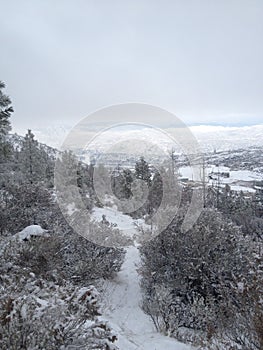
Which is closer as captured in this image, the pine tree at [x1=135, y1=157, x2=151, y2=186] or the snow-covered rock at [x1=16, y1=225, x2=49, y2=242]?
the snow-covered rock at [x1=16, y1=225, x2=49, y2=242]

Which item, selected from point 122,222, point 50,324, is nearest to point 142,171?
point 122,222

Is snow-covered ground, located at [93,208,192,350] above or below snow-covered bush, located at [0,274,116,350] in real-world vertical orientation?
below

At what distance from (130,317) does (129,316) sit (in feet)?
0.22

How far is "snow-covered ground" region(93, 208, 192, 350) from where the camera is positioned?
500 centimetres

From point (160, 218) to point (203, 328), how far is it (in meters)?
3.54

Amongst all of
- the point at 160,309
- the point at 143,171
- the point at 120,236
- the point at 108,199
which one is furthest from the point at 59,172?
the point at 160,309

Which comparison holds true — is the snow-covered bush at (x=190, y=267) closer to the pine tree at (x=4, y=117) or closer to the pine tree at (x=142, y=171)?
the pine tree at (x=4, y=117)

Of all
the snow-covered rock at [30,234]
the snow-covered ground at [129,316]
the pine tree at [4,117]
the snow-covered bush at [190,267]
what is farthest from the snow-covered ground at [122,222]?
the pine tree at [4,117]

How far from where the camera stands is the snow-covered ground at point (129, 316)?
5.00 meters

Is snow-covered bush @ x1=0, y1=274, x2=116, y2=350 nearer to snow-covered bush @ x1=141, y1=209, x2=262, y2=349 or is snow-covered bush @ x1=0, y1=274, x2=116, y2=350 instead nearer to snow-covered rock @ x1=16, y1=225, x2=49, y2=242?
snow-covered bush @ x1=141, y1=209, x2=262, y2=349

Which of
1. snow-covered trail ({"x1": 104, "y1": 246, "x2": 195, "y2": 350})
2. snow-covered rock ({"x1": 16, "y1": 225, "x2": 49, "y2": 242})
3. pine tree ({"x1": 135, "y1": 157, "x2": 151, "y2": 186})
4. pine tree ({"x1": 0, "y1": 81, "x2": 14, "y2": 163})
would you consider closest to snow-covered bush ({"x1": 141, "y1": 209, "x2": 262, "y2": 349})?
snow-covered trail ({"x1": 104, "y1": 246, "x2": 195, "y2": 350})

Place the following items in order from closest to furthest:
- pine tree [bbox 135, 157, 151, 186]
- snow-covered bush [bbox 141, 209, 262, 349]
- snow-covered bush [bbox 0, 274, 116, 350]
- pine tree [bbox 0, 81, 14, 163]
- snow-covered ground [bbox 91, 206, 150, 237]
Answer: snow-covered bush [bbox 0, 274, 116, 350] < snow-covered bush [bbox 141, 209, 262, 349] < snow-covered ground [bbox 91, 206, 150, 237] < pine tree [bbox 0, 81, 14, 163] < pine tree [bbox 135, 157, 151, 186]

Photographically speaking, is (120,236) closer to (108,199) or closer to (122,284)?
(122,284)

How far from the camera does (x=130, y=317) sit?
6.84 meters
